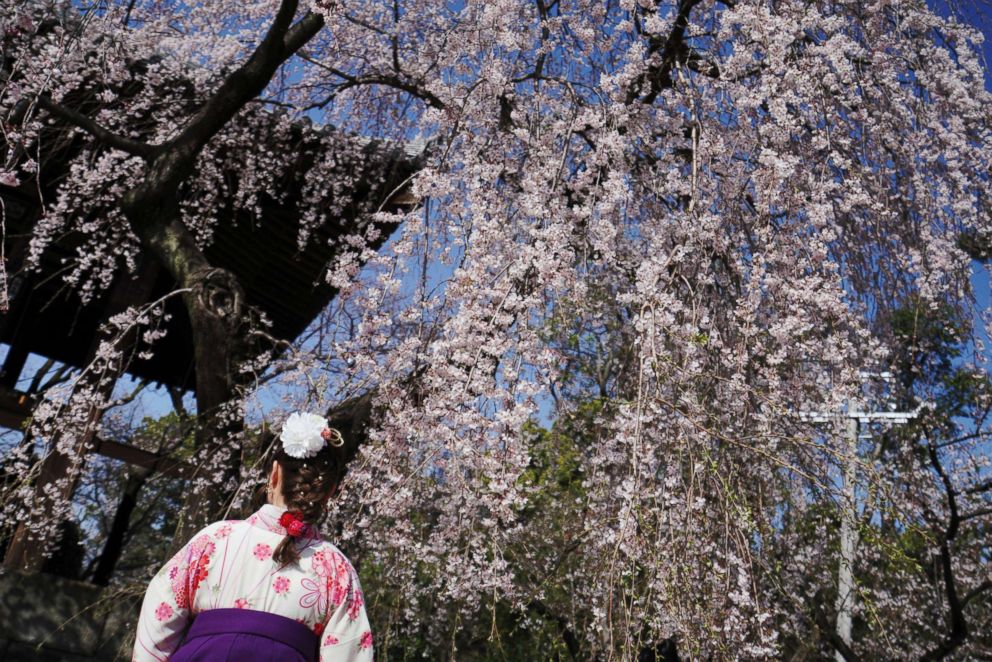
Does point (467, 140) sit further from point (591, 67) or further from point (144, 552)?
point (144, 552)

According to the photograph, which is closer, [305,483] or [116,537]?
[305,483]

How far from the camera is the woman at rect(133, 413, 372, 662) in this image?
1782 mm

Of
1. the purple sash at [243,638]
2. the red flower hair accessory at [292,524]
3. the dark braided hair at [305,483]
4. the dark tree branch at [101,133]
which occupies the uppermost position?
the dark tree branch at [101,133]

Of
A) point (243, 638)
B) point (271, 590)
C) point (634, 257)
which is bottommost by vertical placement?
point (243, 638)

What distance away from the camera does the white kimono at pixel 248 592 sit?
1.81 meters

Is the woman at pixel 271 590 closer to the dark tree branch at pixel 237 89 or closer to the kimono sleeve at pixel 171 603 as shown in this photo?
the kimono sleeve at pixel 171 603

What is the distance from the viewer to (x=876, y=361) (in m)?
3.56

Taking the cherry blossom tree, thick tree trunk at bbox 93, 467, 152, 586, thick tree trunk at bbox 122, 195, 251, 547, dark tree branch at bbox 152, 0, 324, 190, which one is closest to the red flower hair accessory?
the cherry blossom tree

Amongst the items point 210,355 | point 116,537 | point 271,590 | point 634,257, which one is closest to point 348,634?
point 271,590

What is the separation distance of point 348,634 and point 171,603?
1.35 feet

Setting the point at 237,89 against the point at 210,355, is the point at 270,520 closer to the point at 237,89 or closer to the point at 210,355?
the point at 210,355

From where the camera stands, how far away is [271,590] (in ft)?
6.00

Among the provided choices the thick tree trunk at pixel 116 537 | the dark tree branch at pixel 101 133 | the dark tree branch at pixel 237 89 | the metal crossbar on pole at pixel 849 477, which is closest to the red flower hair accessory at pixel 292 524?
the metal crossbar on pole at pixel 849 477

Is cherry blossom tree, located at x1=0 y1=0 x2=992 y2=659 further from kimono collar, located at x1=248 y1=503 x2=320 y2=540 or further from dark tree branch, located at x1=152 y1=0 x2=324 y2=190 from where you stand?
kimono collar, located at x1=248 y1=503 x2=320 y2=540
